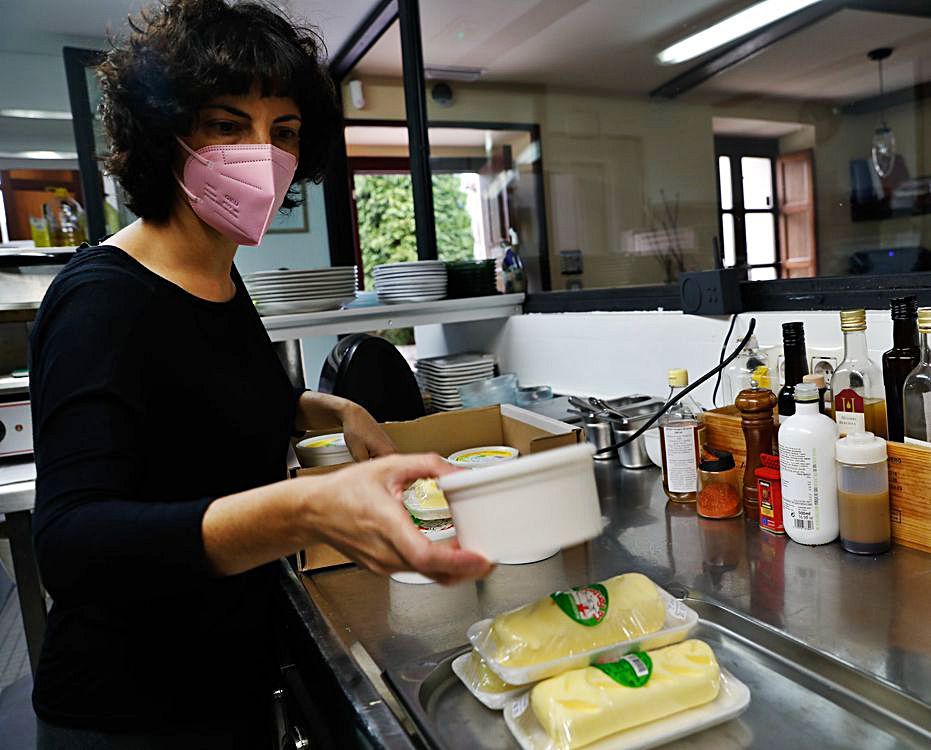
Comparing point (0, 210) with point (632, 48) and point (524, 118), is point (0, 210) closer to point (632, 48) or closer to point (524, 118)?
point (524, 118)

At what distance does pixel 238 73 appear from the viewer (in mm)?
935

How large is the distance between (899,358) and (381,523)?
87 centimetres

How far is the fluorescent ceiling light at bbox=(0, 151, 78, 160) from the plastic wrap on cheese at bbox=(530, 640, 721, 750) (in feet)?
12.8

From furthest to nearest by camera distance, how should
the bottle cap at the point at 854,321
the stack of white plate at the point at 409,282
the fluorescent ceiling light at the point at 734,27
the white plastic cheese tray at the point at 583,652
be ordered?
the fluorescent ceiling light at the point at 734,27
the stack of white plate at the point at 409,282
the bottle cap at the point at 854,321
the white plastic cheese tray at the point at 583,652

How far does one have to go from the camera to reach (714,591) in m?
0.92

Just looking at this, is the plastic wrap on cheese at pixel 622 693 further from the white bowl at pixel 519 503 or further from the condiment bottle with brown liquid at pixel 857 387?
the condiment bottle with brown liquid at pixel 857 387

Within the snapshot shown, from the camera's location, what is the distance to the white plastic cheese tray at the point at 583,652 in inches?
26.2

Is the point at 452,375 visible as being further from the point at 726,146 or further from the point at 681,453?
the point at 726,146

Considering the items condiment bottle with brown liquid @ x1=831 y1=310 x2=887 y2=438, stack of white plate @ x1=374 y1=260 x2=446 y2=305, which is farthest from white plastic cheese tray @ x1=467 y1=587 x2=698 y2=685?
stack of white plate @ x1=374 y1=260 x2=446 y2=305

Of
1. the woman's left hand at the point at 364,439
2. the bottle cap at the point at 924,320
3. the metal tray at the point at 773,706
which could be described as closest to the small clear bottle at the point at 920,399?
the bottle cap at the point at 924,320

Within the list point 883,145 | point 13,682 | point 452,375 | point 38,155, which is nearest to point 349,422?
point 452,375

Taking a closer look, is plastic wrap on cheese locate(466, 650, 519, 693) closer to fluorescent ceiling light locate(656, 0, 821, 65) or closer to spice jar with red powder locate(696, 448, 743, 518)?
spice jar with red powder locate(696, 448, 743, 518)

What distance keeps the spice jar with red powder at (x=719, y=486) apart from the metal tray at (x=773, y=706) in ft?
1.17

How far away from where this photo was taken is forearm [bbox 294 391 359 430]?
1.20m
